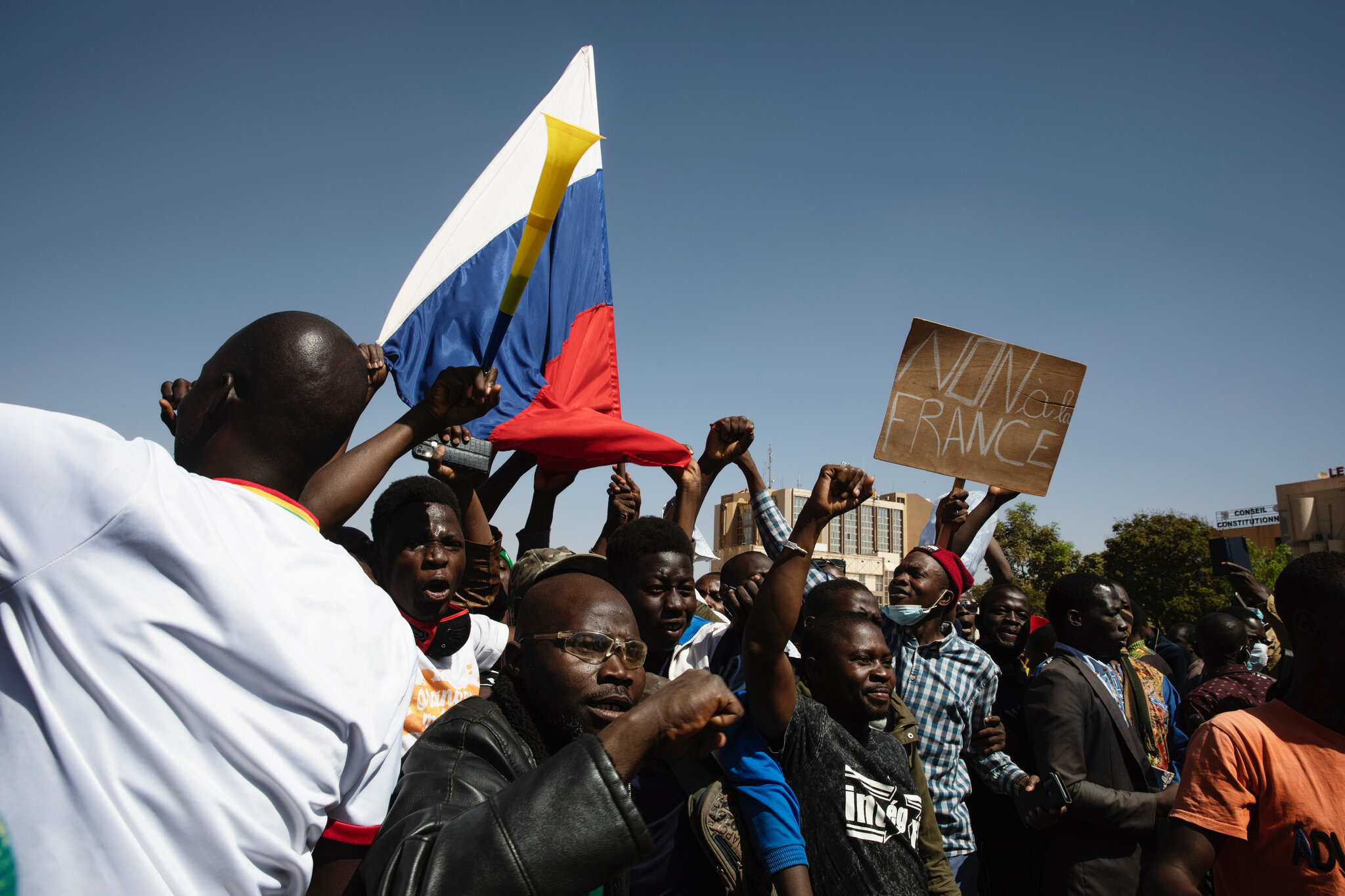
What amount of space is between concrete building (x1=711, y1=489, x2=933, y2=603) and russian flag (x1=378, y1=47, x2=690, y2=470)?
28.4 meters

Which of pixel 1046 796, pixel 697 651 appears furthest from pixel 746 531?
pixel 697 651

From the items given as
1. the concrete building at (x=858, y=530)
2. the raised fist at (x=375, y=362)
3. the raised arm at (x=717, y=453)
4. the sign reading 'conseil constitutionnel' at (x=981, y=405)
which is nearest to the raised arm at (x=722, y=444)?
the raised arm at (x=717, y=453)

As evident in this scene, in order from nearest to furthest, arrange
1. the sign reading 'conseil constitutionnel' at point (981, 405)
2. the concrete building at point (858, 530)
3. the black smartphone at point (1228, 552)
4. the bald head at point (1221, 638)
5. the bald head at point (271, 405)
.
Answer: the bald head at point (271, 405)
the bald head at point (1221, 638)
the sign reading 'conseil constitutionnel' at point (981, 405)
the black smartphone at point (1228, 552)
the concrete building at point (858, 530)

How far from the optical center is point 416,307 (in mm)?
5496

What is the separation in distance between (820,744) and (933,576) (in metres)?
1.74

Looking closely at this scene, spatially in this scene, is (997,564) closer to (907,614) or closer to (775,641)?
→ (907,614)

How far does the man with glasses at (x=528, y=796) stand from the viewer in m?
1.21

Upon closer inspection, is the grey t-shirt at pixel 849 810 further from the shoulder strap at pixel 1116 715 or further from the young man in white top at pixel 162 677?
the young man in white top at pixel 162 677

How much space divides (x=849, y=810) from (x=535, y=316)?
13.6ft

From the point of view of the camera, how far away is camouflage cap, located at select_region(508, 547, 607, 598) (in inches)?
98.9

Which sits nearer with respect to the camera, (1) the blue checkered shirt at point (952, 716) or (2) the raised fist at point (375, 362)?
(2) the raised fist at point (375, 362)

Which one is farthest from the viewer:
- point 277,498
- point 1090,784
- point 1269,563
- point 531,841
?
point 1269,563

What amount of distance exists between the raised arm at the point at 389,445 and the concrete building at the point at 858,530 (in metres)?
32.5

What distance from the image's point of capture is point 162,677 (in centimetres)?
108
